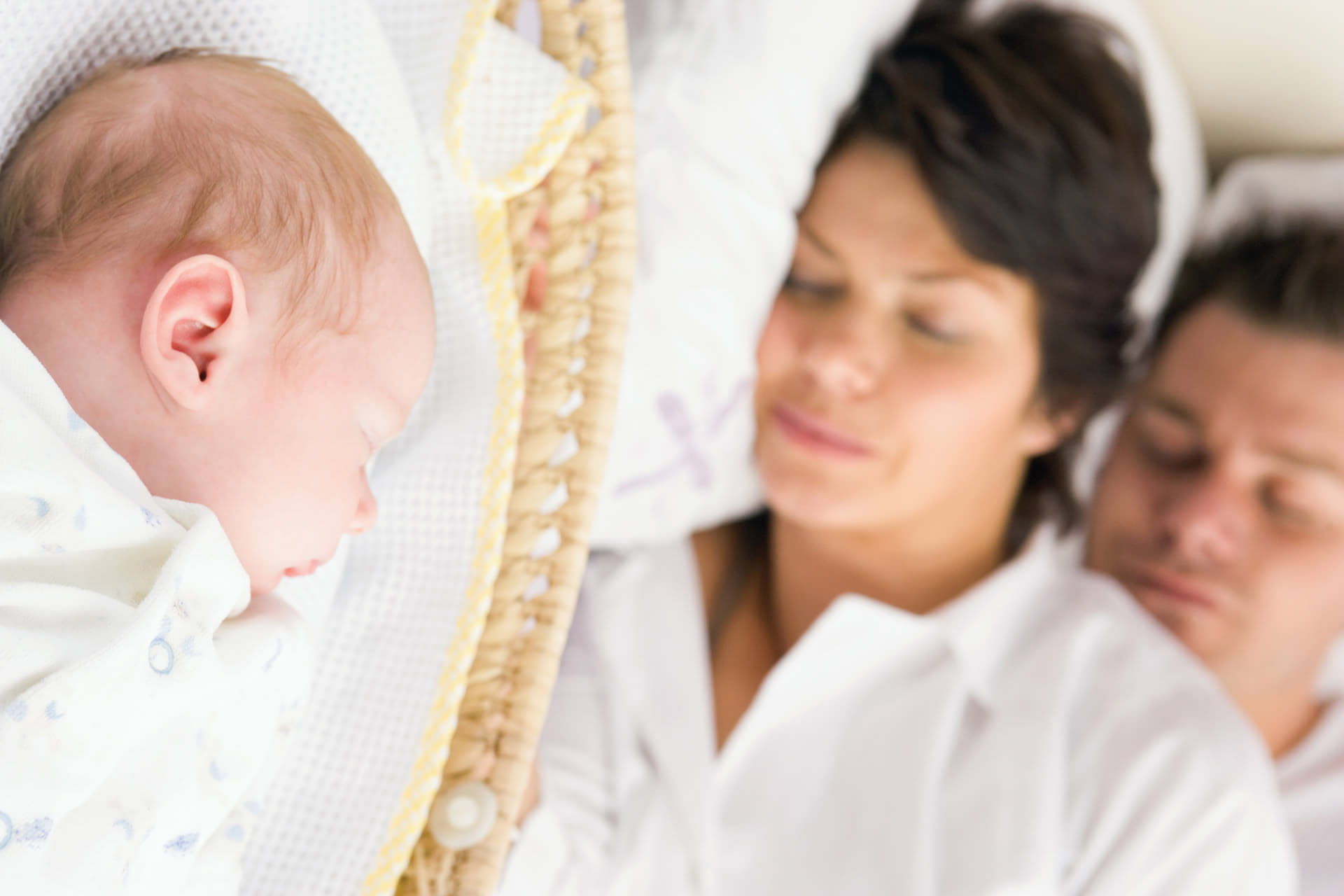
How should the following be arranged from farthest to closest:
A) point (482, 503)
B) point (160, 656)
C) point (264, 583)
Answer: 1. point (482, 503)
2. point (264, 583)
3. point (160, 656)

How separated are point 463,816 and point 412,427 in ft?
1.08

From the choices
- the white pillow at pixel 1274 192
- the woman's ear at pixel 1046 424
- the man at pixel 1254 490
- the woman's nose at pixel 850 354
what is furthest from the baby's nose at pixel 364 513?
the white pillow at pixel 1274 192

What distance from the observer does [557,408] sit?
91cm

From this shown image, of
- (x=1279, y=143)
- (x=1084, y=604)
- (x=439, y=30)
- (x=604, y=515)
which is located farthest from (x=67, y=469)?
(x=1279, y=143)

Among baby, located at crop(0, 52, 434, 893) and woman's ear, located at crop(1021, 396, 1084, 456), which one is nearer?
baby, located at crop(0, 52, 434, 893)

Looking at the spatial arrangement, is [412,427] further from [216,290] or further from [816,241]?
[816,241]

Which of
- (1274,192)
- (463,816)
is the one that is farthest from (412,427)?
(1274,192)

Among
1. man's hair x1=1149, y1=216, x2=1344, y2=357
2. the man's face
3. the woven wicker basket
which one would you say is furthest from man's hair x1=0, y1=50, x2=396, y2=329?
man's hair x1=1149, y1=216, x2=1344, y2=357

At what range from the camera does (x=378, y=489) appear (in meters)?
0.88

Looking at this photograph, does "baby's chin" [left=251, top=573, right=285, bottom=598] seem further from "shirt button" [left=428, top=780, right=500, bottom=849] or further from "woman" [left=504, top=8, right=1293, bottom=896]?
"woman" [left=504, top=8, right=1293, bottom=896]

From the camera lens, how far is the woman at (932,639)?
3.87ft

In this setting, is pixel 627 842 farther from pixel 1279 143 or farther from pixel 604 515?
pixel 1279 143

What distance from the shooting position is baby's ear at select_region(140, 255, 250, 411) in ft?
1.93

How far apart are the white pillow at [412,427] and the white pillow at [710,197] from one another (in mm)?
300
